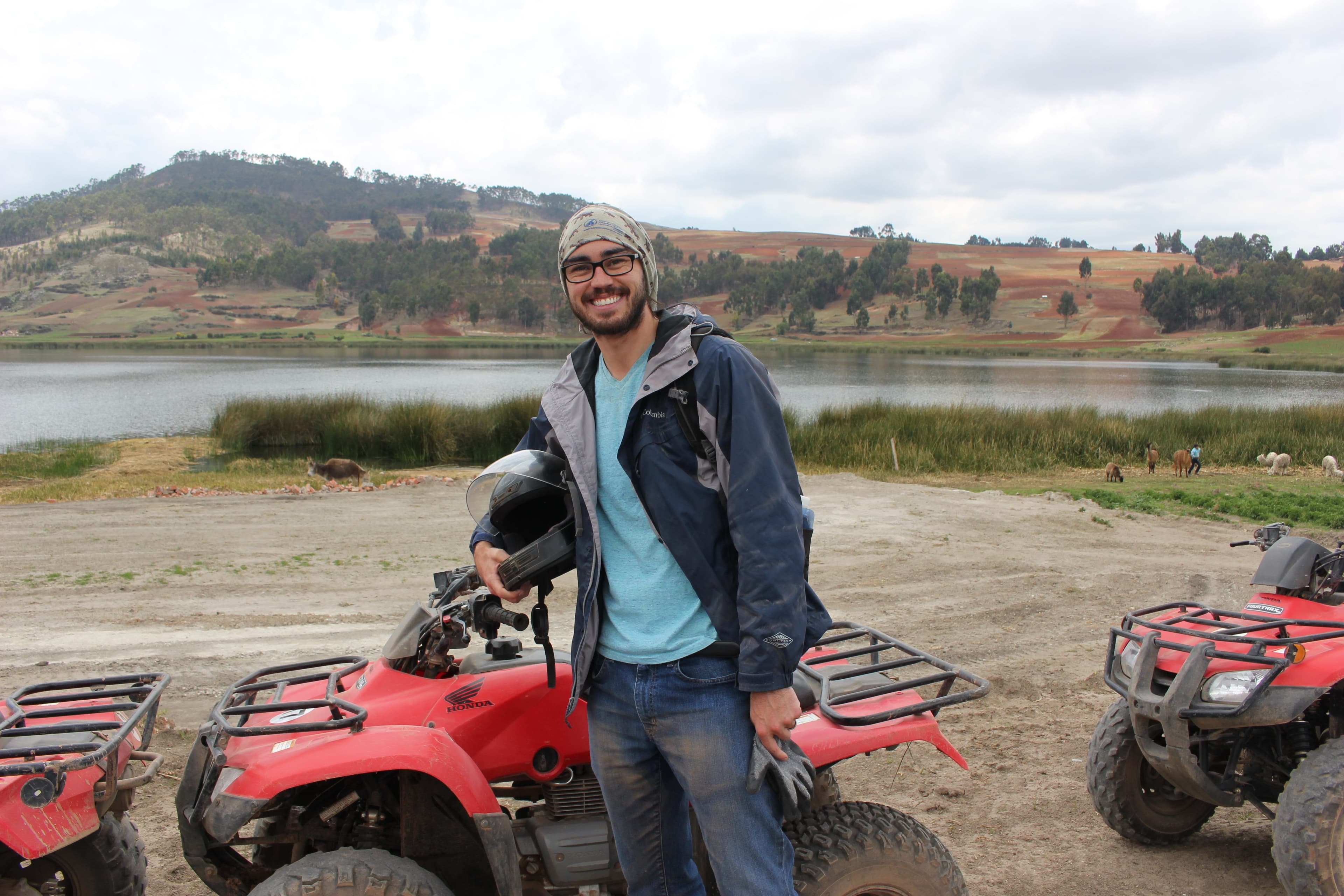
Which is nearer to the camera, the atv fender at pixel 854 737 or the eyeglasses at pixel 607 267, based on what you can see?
the eyeglasses at pixel 607 267

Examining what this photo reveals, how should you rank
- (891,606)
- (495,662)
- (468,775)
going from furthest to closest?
1. (891,606)
2. (495,662)
3. (468,775)

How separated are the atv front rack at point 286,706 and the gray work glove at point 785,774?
39.7 inches

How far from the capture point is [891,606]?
6.73 metres

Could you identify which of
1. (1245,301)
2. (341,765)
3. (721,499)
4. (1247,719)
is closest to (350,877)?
(341,765)

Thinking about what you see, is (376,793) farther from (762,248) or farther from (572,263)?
(762,248)

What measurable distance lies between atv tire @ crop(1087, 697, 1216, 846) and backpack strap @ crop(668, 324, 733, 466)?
2.39 metres

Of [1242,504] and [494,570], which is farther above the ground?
[494,570]

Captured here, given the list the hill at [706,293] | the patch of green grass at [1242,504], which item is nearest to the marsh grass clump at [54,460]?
the patch of green grass at [1242,504]

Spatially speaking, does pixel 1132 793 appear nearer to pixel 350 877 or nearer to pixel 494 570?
pixel 494 570

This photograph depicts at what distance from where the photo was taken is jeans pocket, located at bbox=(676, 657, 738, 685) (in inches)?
73.6

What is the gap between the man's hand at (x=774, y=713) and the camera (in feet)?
5.98

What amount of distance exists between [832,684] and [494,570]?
1088 millimetres

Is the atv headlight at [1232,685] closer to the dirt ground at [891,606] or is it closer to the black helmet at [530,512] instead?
the dirt ground at [891,606]

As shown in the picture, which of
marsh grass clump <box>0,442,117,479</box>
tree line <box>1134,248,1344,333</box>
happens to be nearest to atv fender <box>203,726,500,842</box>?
marsh grass clump <box>0,442,117,479</box>
